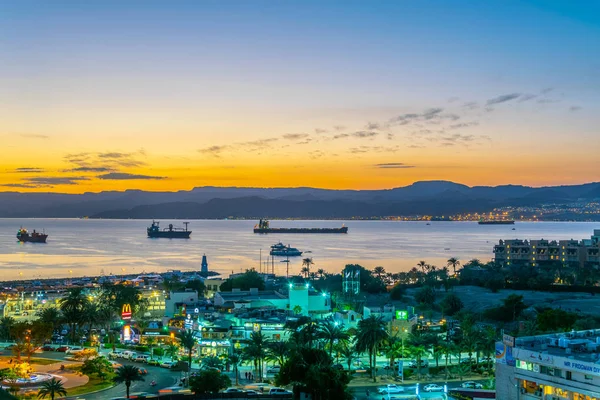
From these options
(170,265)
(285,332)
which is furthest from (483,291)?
(170,265)

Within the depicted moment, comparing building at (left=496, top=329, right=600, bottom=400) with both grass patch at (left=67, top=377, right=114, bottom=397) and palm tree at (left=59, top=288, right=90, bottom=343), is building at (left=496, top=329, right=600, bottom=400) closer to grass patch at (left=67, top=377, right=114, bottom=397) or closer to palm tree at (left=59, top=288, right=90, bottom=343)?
grass patch at (left=67, top=377, right=114, bottom=397)

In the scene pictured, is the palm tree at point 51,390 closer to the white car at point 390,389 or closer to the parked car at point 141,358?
the parked car at point 141,358

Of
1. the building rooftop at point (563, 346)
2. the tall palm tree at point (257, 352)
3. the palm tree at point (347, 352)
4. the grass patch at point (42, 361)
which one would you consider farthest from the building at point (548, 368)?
the grass patch at point (42, 361)

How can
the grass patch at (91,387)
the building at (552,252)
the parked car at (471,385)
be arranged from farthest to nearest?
1. the building at (552,252)
2. the parked car at (471,385)
3. the grass patch at (91,387)

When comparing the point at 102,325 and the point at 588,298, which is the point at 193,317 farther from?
the point at 588,298

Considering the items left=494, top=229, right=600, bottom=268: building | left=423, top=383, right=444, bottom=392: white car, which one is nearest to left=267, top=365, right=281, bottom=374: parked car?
left=423, top=383, right=444, bottom=392: white car

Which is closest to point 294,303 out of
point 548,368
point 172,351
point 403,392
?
point 172,351
